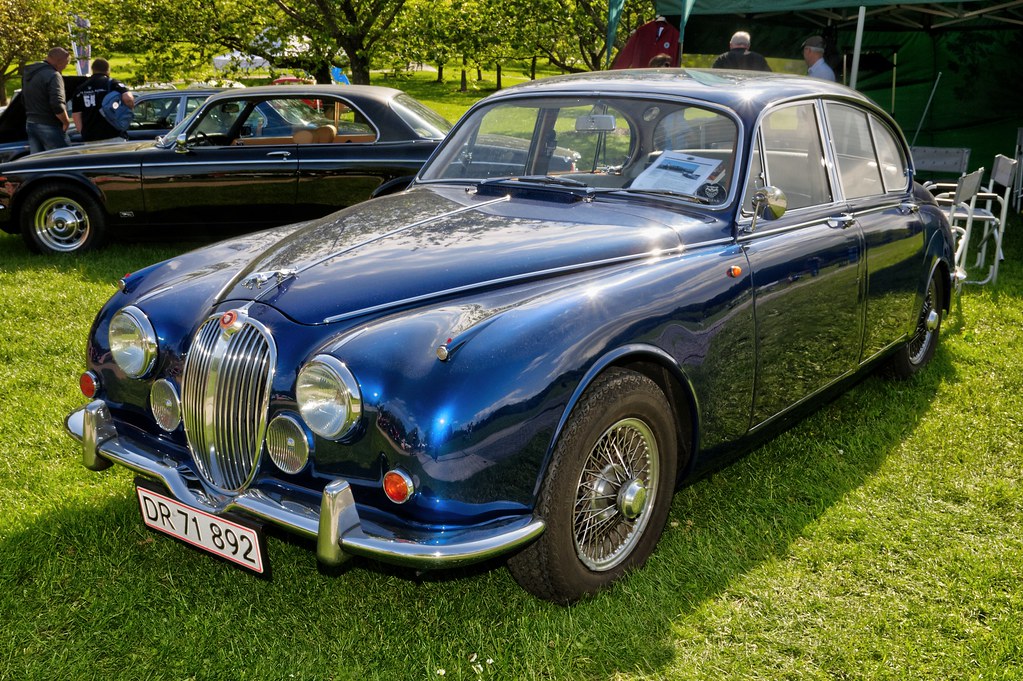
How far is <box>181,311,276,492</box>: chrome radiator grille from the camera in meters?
2.80

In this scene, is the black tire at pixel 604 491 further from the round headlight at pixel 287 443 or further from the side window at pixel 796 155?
the side window at pixel 796 155

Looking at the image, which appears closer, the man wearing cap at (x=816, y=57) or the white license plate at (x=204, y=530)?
the white license plate at (x=204, y=530)

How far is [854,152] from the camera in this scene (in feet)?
14.8

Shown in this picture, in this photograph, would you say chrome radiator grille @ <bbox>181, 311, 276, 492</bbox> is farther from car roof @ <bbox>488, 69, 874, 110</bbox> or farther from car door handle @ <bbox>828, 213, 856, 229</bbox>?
car door handle @ <bbox>828, 213, 856, 229</bbox>

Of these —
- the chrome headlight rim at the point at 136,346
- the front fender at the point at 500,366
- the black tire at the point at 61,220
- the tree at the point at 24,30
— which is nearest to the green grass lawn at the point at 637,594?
the front fender at the point at 500,366

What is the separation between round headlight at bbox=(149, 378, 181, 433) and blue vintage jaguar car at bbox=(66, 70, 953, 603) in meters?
0.01

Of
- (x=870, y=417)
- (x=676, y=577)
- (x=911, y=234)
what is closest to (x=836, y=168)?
(x=911, y=234)

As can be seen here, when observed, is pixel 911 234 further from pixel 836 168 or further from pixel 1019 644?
pixel 1019 644

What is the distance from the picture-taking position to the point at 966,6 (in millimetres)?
10945

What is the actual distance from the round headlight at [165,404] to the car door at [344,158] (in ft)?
16.4

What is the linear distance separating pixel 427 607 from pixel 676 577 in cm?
91

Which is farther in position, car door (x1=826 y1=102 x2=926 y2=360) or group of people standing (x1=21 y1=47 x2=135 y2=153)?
group of people standing (x1=21 y1=47 x2=135 y2=153)

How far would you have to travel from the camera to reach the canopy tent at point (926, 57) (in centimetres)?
1166

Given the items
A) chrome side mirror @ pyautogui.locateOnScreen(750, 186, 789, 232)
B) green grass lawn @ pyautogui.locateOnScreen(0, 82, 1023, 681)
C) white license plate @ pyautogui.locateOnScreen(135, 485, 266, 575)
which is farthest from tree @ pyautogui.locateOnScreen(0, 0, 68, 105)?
chrome side mirror @ pyautogui.locateOnScreen(750, 186, 789, 232)
